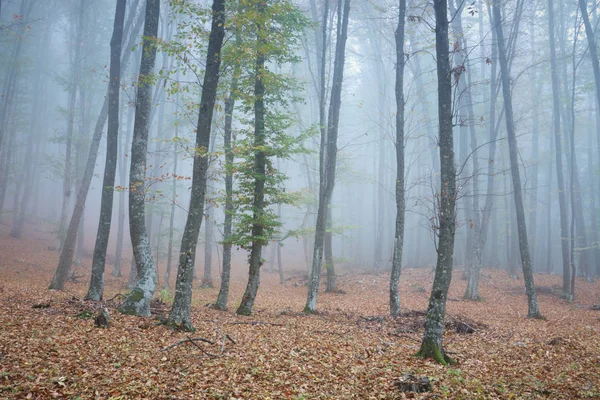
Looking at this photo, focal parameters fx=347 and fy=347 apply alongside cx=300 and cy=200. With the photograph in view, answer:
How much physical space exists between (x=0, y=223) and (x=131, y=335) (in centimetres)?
2987

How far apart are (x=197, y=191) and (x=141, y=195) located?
2054 millimetres

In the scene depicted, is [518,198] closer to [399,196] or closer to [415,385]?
[399,196]

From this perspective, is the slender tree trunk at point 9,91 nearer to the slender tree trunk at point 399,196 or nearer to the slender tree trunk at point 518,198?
the slender tree trunk at point 399,196

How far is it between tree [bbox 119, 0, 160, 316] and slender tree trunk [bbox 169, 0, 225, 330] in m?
1.34

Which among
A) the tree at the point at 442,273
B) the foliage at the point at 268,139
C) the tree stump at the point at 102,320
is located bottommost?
the tree stump at the point at 102,320

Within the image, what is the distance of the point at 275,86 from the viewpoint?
11359 mm

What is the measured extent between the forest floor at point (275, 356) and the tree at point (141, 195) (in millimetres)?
582

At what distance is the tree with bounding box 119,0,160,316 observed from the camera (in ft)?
28.5

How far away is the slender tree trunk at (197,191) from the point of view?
7.77 meters

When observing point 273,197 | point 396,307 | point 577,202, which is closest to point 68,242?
point 273,197

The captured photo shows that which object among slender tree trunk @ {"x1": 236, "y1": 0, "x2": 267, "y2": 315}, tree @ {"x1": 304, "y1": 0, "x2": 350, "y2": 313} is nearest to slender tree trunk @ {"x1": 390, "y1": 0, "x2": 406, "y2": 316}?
tree @ {"x1": 304, "y1": 0, "x2": 350, "y2": 313}

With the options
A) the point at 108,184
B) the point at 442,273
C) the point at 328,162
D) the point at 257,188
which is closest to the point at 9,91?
the point at 108,184

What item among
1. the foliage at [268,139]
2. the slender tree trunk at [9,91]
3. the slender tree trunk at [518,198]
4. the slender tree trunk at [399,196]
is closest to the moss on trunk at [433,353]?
the slender tree trunk at [399,196]

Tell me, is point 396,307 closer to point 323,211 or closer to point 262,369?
point 323,211
